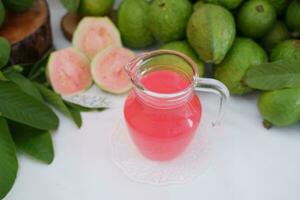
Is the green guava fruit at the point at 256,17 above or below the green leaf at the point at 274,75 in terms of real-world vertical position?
above

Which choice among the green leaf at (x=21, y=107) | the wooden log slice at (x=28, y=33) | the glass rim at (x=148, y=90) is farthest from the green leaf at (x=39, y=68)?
the glass rim at (x=148, y=90)

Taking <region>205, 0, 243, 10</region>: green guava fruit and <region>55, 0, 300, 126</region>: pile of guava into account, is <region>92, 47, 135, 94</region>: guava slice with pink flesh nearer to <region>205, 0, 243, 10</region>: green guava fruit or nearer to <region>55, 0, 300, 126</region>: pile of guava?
<region>55, 0, 300, 126</region>: pile of guava

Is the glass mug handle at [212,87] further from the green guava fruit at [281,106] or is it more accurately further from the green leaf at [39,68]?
the green leaf at [39,68]

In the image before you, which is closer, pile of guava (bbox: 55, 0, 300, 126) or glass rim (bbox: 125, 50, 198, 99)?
glass rim (bbox: 125, 50, 198, 99)

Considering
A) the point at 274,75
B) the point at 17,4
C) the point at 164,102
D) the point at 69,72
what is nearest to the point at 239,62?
the point at 274,75

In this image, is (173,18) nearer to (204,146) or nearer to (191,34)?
(191,34)

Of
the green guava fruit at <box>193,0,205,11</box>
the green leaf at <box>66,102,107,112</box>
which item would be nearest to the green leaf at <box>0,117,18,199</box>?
the green leaf at <box>66,102,107,112</box>
